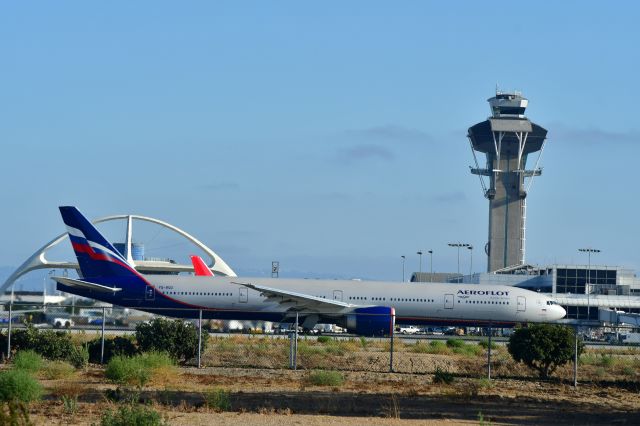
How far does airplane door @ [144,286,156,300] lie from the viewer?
5078 centimetres

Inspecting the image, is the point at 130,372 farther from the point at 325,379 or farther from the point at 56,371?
the point at 325,379

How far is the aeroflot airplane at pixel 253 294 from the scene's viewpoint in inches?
1980

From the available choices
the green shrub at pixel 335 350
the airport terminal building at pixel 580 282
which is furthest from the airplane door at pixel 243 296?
the airport terminal building at pixel 580 282

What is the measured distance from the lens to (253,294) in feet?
167

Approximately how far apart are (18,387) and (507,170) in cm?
11820

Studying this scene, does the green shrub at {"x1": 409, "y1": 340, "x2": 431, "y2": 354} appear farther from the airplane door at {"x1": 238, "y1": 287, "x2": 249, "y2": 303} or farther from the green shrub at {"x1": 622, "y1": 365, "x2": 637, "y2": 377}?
the airplane door at {"x1": 238, "y1": 287, "x2": 249, "y2": 303}

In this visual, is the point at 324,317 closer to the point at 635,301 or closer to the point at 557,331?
the point at 557,331

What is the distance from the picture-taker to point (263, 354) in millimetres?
36344

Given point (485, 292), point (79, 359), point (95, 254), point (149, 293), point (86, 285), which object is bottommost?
point (79, 359)

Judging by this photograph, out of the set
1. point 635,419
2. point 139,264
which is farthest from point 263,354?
point 139,264

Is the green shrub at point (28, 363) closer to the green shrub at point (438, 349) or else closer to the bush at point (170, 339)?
the bush at point (170, 339)

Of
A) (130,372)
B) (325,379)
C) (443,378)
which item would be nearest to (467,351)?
(443,378)

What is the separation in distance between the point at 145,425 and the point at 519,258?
118 meters

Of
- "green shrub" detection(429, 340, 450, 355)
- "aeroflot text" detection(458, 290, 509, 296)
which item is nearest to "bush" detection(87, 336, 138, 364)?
"green shrub" detection(429, 340, 450, 355)
